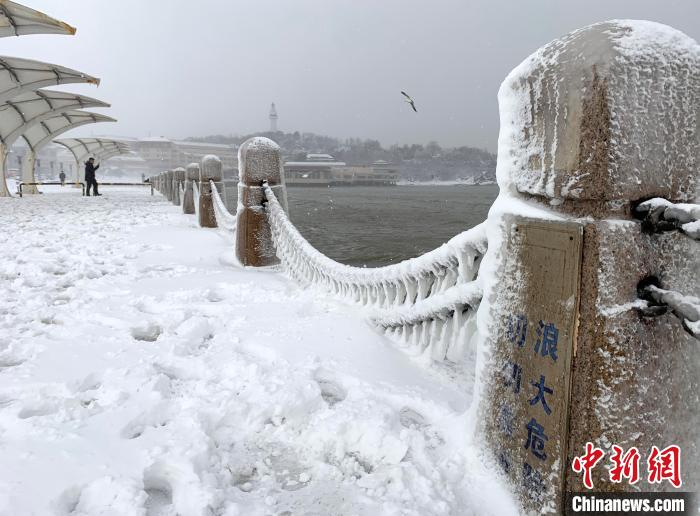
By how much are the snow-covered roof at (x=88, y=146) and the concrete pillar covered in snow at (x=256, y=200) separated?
30.3m

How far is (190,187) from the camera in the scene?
11.3 meters

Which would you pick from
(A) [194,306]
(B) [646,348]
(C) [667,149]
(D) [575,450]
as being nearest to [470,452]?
(D) [575,450]

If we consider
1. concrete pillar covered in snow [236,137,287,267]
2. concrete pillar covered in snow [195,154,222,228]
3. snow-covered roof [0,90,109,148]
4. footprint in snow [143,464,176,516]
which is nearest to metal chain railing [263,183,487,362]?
footprint in snow [143,464,176,516]

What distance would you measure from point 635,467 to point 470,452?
0.52 m

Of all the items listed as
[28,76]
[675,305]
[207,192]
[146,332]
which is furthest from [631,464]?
[28,76]

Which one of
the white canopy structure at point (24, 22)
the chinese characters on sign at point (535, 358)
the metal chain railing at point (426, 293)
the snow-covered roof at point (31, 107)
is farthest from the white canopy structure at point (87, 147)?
the chinese characters on sign at point (535, 358)

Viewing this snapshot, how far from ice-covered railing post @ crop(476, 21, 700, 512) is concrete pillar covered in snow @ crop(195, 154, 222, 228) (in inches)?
321

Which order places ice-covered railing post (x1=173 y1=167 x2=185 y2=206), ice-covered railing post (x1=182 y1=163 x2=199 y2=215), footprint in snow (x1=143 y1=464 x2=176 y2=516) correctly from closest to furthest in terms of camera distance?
footprint in snow (x1=143 y1=464 x2=176 y2=516), ice-covered railing post (x1=182 y1=163 x2=199 y2=215), ice-covered railing post (x1=173 y1=167 x2=185 y2=206)

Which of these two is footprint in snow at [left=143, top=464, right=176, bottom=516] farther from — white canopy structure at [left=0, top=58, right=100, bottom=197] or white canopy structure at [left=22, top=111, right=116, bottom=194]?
white canopy structure at [left=22, top=111, right=116, bottom=194]

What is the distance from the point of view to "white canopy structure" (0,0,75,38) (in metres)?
11.1

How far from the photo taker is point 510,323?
53.4 inches

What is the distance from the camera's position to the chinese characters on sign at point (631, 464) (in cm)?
112

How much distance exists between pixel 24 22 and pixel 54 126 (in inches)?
550

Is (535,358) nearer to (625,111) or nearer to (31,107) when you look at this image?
(625,111)
